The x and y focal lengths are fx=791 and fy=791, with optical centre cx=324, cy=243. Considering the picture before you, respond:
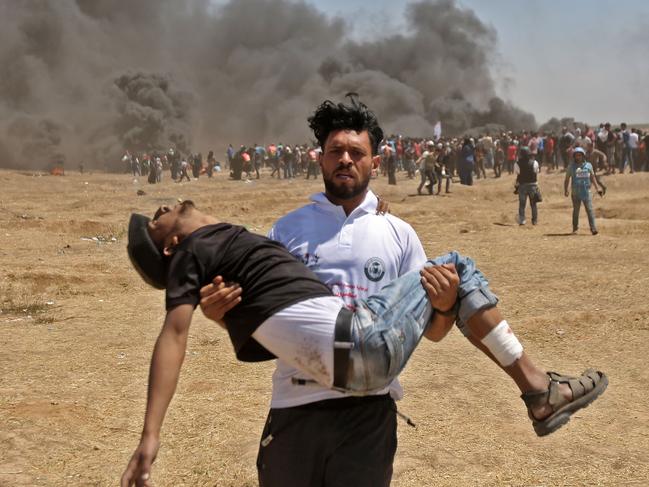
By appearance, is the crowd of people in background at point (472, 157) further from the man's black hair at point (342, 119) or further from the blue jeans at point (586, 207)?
the man's black hair at point (342, 119)

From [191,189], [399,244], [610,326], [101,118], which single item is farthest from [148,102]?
[399,244]

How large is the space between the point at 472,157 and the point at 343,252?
2440 centimetres

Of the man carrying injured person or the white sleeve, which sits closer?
the man carrying injured person

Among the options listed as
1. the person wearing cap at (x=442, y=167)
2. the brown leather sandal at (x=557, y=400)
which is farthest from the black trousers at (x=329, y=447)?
the person wearing cap at (x=442, y=167)

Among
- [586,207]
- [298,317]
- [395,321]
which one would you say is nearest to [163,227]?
[298,317]

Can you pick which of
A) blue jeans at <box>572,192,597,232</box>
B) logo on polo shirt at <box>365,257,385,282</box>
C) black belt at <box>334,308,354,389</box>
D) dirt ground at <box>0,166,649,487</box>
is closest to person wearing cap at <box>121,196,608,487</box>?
black belt at <box>334,308,354,389</box>

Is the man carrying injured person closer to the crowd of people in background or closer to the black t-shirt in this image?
the black t-shirt

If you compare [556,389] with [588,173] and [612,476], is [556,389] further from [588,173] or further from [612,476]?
[588,173]

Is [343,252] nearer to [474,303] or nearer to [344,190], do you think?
[344,190]

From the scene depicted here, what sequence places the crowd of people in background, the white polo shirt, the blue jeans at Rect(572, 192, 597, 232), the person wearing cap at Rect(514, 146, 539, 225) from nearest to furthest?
Answer: the white polo shirt < the blue jeans at Rect(572, 192, 597, 232) < the person wearing cap at Rect(514, 146, 539, 225) < the crowd of people in background

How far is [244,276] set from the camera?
2539 millimetres

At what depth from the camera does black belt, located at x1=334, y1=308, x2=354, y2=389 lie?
241 cm

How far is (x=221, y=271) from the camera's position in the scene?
255 cm

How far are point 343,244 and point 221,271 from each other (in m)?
0.49
